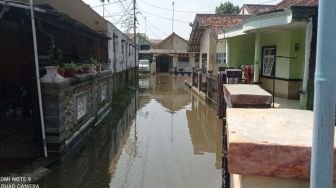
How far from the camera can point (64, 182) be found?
6953 millimetres

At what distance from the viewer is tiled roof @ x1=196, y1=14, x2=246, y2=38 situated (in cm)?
2675

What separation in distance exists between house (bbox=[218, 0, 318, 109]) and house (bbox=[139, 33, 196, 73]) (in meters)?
32.3

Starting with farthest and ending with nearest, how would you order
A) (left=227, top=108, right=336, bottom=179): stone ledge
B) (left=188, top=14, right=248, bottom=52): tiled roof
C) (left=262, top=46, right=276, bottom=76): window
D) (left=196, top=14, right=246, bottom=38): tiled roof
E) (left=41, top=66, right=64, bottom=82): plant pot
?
(left=196, top=14, right=246, bottom=38): tiled roof < (left=188, top=14, right=248, bottom=52): tiled roof < (left=262, top=46, right=276, bottom=76): window < (left=41, top=66, right=64, bottom=82): plant pot < (left=227, top=108, right=336, bottom=179): stone ledge

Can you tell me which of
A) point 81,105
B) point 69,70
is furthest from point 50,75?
point 81,105

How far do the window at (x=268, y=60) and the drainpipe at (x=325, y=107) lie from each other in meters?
12.8

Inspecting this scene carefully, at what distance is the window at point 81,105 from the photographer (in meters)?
10.0

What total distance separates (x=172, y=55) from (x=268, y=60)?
3647 cm

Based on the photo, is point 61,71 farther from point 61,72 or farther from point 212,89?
point 212,89

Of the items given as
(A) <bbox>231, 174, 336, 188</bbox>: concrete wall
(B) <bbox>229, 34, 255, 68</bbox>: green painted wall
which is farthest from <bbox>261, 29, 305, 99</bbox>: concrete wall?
(A) <bbox>231, 174, 336, 188</bbox>: concrete wall

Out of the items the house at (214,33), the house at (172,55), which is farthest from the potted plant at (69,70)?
the house at (172,55)

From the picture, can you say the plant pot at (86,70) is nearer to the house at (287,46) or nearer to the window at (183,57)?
the house at (287,46)

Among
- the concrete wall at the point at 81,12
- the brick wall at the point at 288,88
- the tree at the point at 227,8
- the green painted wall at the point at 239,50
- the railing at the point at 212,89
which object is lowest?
the railing at the point at 212,89

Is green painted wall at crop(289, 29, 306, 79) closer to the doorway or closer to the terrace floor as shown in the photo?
the terrace floor

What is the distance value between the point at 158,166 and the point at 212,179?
1364 millimetres
